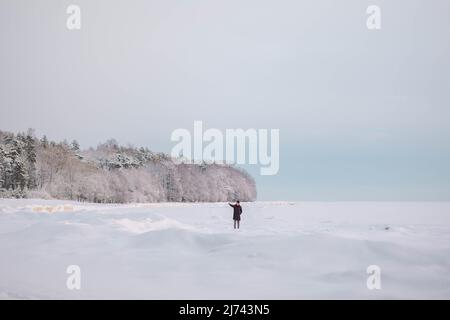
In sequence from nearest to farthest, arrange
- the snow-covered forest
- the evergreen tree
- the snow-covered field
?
the snow-covered field, the snow-covered forest, the evergreen tree

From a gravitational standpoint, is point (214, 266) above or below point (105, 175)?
below

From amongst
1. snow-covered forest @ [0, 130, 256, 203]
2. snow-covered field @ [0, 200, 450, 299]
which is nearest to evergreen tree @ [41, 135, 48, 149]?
snow-covered forest @ [0, 130, 256, 203]

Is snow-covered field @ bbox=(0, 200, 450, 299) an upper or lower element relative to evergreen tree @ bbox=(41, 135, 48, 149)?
lower

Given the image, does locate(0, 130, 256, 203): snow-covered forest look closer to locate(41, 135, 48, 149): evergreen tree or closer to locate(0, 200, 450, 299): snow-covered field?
locate(41, 135, 48, 149): evergreen tree

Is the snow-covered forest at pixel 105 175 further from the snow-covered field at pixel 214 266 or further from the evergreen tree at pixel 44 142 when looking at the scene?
the snow-covered field at pixel 214 266

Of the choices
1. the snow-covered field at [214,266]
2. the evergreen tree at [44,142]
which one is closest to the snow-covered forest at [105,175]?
the evergreen tree at [44,142]

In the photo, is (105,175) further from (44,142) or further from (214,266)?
(214,266)

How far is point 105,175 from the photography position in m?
78.6

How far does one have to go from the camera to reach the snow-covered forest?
57.8 meters

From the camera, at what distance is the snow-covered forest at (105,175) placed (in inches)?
2274

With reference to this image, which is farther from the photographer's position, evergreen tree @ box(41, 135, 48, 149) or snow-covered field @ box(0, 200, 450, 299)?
evergreen tree @ box(41, 135, 48, 149)

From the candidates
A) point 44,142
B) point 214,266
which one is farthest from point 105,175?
point 214,266
